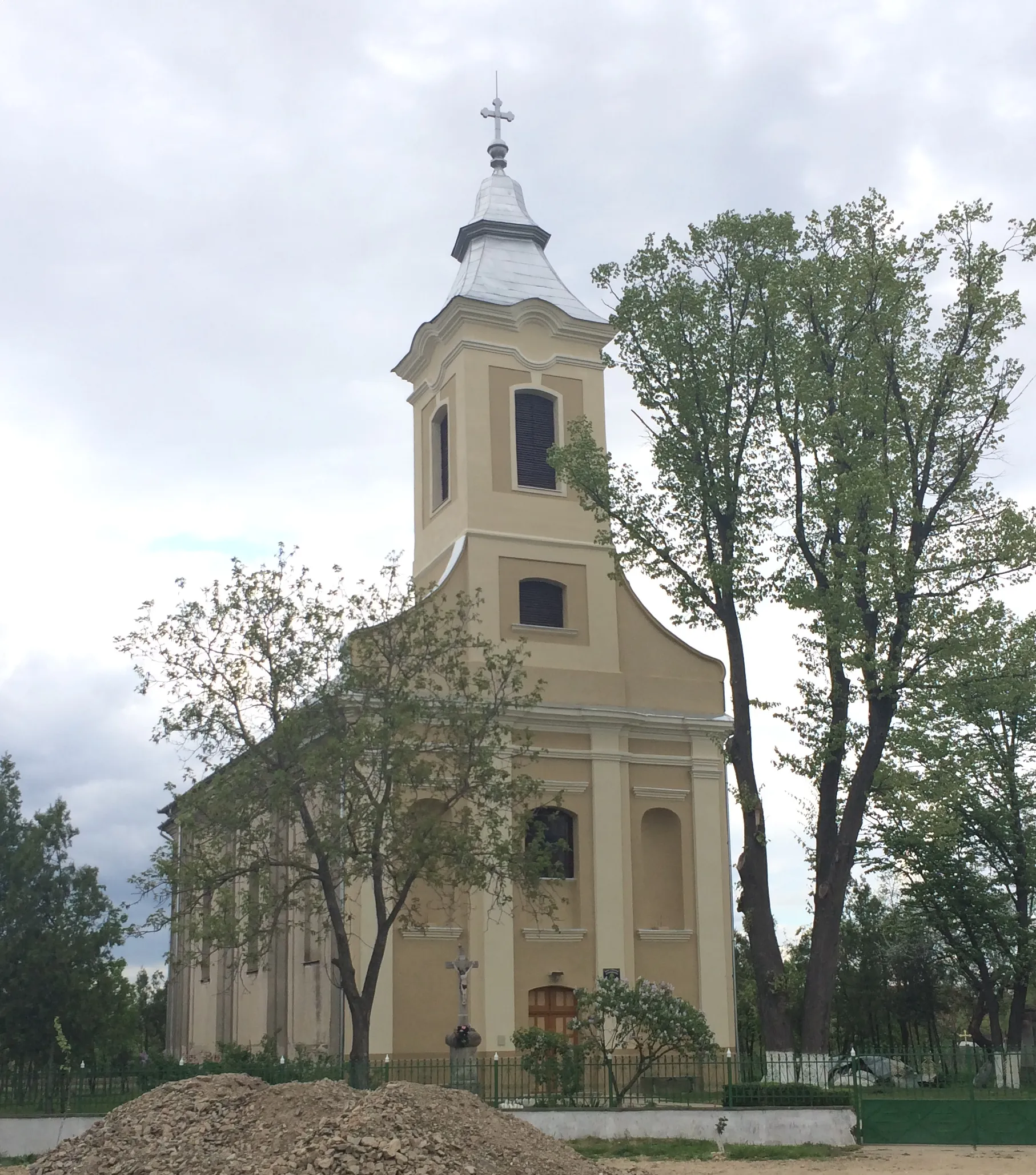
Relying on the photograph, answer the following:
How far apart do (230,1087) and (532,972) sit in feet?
41.7

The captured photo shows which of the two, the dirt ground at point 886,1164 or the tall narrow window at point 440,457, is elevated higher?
the tall narrow window at point 440,457

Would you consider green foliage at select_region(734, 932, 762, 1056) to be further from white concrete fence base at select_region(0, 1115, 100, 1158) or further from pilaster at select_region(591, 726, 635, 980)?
white concrete fence base at select_region(0, 1115, 100, 1158)

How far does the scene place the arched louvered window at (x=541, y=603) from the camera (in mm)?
31734

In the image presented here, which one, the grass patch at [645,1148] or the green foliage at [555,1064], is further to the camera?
the green foliage at [555,1064]

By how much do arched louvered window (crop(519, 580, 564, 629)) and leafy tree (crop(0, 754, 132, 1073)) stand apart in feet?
34.0

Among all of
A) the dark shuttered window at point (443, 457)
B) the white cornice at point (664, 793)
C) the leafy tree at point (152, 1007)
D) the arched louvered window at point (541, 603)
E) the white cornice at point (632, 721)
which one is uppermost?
the dark shuttered window at point (443, 457)

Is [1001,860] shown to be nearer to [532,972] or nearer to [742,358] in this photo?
[532,972]

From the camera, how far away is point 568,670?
3103cm

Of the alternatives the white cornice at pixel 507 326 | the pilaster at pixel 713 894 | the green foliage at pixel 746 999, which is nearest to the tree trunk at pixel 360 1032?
the pilaster at pixel 713 894

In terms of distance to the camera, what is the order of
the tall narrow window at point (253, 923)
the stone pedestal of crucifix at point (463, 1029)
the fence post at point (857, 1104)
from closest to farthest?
the fence post at point (857, 1104) < the tall narrow window at point (253, 923) < the stone pedestal of crucifix at point (463, 1029)

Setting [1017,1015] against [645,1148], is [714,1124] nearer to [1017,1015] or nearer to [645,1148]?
[645,1148]

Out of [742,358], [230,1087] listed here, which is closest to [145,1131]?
[230,1087]

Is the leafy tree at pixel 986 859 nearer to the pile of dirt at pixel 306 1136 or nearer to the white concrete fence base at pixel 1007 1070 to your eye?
the white concrete fence base at pixel 1007 1070

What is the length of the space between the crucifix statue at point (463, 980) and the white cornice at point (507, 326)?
13.4 m
